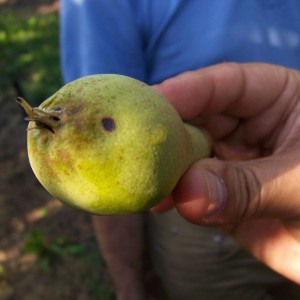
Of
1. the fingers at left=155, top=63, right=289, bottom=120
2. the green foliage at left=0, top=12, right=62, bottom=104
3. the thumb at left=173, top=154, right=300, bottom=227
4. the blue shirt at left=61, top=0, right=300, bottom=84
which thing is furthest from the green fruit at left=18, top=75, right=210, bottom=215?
the green foliage at left=0, top=12, right=62, bottom=104

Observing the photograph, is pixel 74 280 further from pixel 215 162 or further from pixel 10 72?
pixel 10 72

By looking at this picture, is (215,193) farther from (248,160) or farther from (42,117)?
(42,117)

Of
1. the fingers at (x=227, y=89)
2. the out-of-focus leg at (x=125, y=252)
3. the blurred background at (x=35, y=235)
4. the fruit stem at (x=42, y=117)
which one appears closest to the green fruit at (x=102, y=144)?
the fruit stem at (x=42, y=117)

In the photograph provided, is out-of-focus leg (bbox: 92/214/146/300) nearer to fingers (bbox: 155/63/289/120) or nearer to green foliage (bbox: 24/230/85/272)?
green foliage (bbox: 24/230/85/272)

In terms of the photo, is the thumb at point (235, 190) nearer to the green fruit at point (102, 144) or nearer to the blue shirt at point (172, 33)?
the green fruit at point (102, 144)

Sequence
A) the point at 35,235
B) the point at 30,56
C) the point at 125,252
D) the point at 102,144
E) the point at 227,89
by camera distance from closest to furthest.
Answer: the point at 102,144 < the point at 227,89 < the point at 125,252 < the point at 35,235 < the point at 30,56

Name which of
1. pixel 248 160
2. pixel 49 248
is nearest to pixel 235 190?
pixel 248 160
